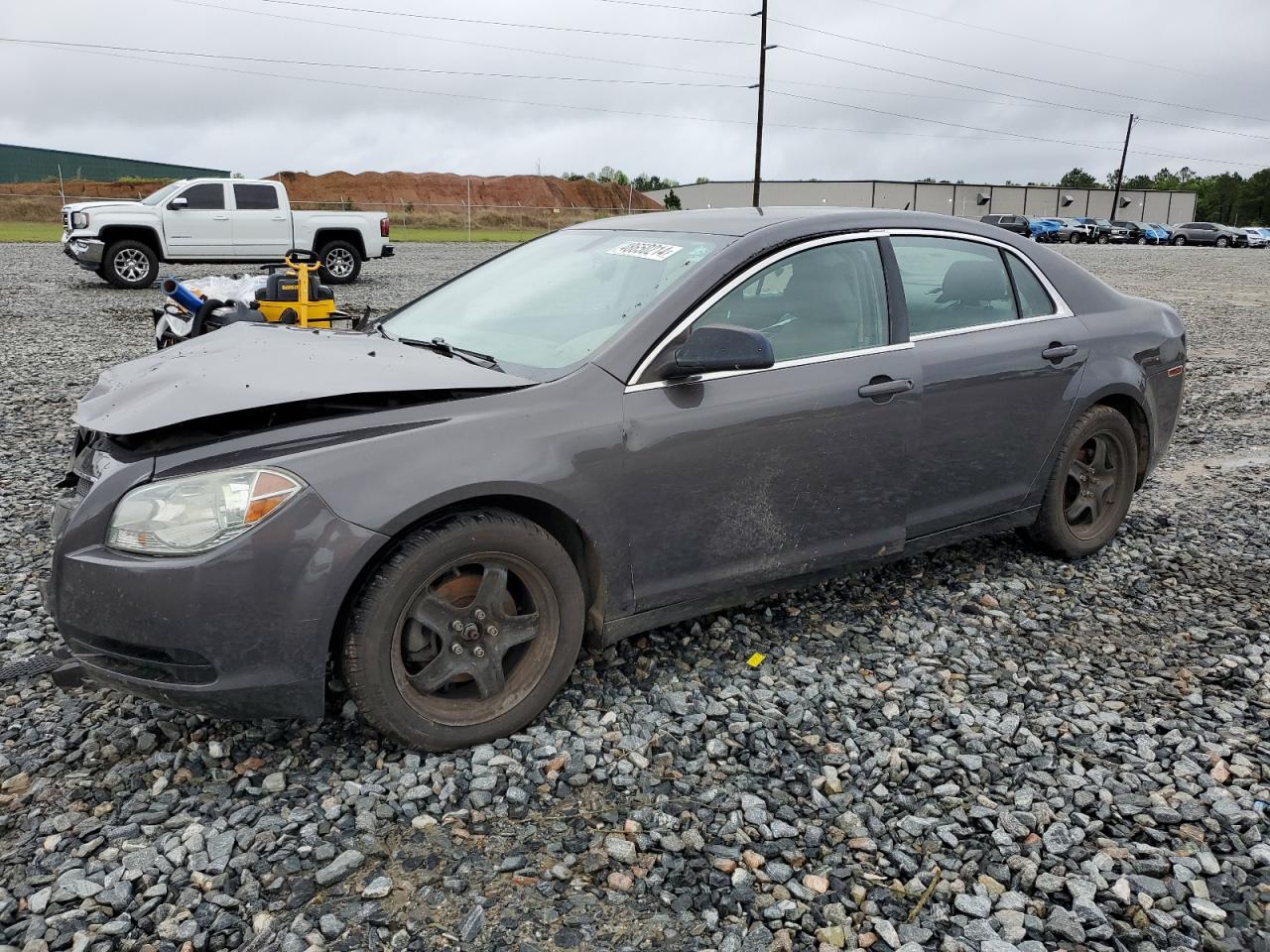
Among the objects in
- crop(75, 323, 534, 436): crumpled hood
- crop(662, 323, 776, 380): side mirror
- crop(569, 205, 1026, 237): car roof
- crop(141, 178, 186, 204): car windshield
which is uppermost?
crop(141, 178, 186, 204): car windshield

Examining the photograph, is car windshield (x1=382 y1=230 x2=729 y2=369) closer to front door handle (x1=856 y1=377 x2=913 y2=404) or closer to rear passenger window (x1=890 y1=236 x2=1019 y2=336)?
front door handle (x1=856 y1=377 x2=913 y2=404)

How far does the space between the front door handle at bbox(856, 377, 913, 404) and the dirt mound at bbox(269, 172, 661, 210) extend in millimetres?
69549

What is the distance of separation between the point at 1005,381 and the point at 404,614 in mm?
2684

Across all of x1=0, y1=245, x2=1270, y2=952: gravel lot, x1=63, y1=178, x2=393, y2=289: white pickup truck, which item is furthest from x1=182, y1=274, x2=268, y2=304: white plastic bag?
x1=63, y1=178, x2=393, y2=289: white pickup truck

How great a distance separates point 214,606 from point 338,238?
1752 centimetres

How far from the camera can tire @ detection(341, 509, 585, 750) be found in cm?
275

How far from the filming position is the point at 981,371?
13.1 ft

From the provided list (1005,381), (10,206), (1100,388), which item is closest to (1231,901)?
(1005,381)

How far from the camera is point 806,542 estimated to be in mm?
3590

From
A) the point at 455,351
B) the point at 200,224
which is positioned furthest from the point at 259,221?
the point at 455,351

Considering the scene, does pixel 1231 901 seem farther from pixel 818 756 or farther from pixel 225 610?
pixel 225 610

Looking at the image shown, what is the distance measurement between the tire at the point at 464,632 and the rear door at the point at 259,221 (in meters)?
17.2

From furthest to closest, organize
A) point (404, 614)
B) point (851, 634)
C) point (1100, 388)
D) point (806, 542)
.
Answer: point (1100, 388) → point (851, 634) → point (806, 542) → point (404, 614)

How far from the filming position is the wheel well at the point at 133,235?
16391 mm
